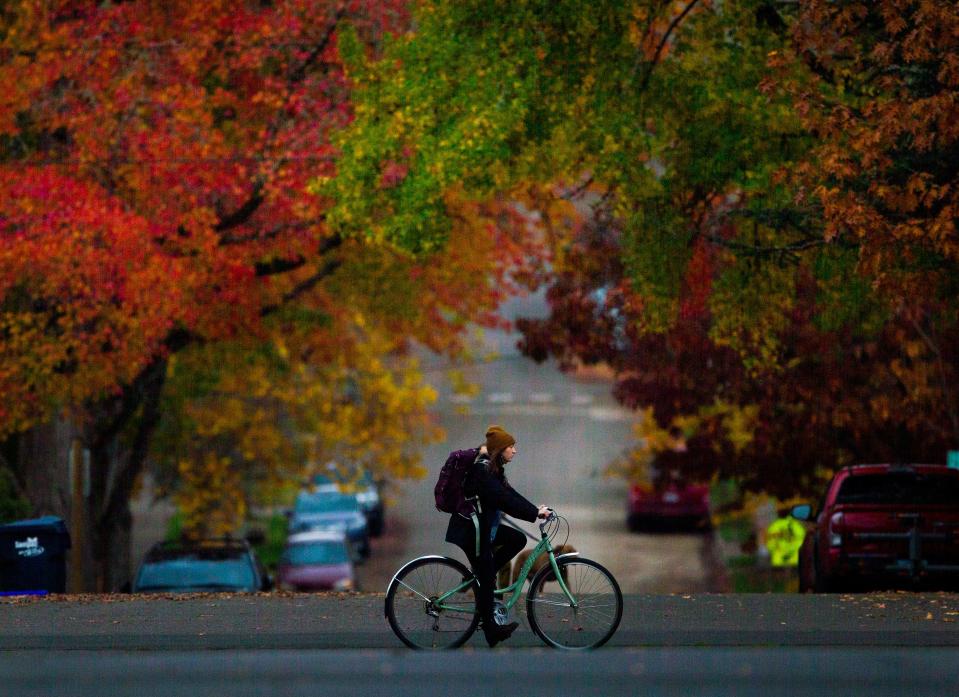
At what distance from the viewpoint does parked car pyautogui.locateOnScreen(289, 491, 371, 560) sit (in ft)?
155

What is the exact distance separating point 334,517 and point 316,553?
13.7 m

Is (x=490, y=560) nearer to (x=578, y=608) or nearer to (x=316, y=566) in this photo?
(x=578, y=608)

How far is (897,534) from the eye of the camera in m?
18.2

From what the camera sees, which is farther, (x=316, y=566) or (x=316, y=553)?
(x=316, y=553)

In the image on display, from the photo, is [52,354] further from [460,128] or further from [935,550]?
[935,550]

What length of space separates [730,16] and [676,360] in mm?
9438

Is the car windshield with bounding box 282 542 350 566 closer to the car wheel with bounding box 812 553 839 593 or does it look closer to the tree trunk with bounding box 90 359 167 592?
the tree trunk with bounding box 90 359 167 592

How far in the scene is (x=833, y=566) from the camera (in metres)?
18.4

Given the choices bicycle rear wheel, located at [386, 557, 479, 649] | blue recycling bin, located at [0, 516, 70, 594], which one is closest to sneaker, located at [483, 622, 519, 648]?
bicycle rear wheel, located at [386, 557, 479, 649]

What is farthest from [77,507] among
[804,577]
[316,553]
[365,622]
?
[365,622]

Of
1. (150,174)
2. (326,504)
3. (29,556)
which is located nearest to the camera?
(29,556)

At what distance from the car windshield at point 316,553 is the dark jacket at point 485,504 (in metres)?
21.8

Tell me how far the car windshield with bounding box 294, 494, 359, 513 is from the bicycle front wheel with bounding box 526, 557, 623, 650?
120ft

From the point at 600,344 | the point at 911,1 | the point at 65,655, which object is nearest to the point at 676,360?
the point at 600,344
